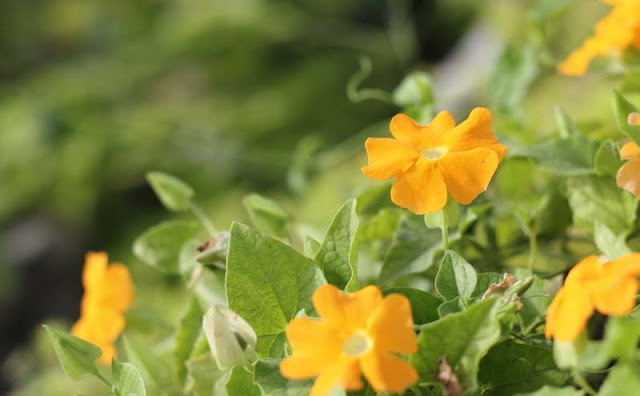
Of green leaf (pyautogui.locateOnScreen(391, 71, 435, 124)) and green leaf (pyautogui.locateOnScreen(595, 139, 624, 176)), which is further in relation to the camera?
green leaf (pyautogui.locateOnScreen(391, 71, 435, 124))

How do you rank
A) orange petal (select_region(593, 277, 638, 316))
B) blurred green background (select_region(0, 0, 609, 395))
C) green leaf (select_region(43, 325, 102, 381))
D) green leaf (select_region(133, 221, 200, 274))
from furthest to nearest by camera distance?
blurred green background (select_region(0, 0, 609, 395)), green leaf (select_region(133, 221, 200, 274)), green leaf (select_region(43, 325, 102, 381)), orange petal (select_region(593, 277, 638, 316))

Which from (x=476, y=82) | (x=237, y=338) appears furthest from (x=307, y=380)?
(x=476, y=82)

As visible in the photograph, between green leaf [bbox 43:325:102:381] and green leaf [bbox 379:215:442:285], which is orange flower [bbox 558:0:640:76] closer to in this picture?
green leaf [bbox 379:215:442:285]

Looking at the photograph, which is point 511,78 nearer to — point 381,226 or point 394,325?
point 381,226

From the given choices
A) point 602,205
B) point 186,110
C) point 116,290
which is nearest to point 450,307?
point 602,205

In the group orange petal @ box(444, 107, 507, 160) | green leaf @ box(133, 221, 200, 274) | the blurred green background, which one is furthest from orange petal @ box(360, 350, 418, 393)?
the blurred green background

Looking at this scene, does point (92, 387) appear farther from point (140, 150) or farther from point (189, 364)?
point (140, 150)
